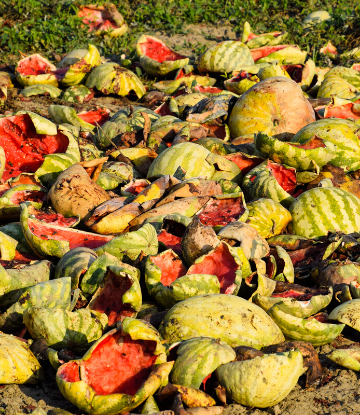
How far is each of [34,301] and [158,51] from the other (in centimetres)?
684

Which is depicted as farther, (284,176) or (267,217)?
(284,176)

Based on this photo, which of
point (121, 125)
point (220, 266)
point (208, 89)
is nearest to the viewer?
point (220, 266)

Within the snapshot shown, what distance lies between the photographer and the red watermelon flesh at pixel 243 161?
535 cm

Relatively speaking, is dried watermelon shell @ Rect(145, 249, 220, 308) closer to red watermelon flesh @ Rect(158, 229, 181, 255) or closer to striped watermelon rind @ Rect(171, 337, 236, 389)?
red watermelon flesh @ Rect(158, 229, 181, 255)

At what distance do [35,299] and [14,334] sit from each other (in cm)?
27

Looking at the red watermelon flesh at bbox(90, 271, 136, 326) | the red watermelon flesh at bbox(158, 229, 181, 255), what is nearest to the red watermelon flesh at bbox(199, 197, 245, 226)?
the red watermelon flesh at bbox(158, 229, 181, 255)

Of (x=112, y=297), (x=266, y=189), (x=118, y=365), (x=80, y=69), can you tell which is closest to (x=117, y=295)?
(x=112, y=297)

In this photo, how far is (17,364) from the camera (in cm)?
289

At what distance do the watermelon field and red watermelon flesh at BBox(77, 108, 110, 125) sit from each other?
0.7 inches

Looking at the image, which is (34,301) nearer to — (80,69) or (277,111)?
(277,111)

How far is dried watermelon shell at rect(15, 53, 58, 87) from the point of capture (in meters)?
8.08

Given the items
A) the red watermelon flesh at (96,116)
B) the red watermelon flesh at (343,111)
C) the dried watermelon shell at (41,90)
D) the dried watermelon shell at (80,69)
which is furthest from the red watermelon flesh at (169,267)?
the dried watermelon shell at (80,69)

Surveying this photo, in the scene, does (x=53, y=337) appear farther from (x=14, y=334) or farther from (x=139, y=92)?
(x=139, y=92)

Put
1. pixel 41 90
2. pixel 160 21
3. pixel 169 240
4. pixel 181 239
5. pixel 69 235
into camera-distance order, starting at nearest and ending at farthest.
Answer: pixel 181 239 → pixel 169 240 → pixel 69 235 → pixel 41 90 → pixel 160 21
